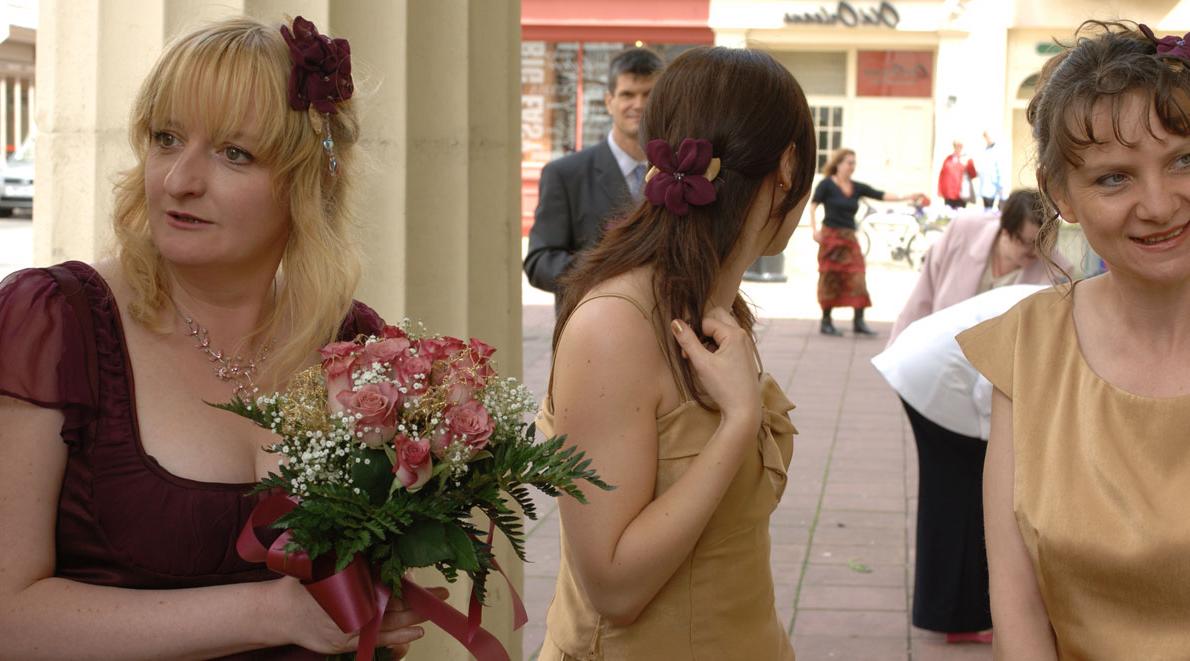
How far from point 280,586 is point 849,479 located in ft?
21.6

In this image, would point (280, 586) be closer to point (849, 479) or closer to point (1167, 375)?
point (1167, 375)

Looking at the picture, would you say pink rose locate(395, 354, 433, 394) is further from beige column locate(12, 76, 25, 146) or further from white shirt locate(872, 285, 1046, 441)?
beige column locate(12, 76, 25, 146)

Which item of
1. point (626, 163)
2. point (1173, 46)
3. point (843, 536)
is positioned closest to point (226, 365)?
point (1173, 46)

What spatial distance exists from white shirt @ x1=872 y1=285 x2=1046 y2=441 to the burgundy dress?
3.23m

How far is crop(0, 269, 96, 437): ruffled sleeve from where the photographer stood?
1.98 metres

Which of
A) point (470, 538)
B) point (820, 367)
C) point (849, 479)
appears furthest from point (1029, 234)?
point (820, 367)

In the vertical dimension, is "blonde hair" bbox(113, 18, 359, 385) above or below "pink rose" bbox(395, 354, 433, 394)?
above

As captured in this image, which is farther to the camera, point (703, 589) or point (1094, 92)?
point (703, 589)

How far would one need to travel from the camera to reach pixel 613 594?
2395 millimetres

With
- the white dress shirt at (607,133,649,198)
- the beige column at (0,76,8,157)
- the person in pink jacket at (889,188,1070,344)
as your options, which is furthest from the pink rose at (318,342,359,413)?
the beige column at (0,76,8,157)

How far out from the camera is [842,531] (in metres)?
7.24

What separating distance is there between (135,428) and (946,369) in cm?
336

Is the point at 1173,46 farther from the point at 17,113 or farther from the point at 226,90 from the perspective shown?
the point at 17,113

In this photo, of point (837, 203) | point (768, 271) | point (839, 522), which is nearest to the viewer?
point (839, 522)
